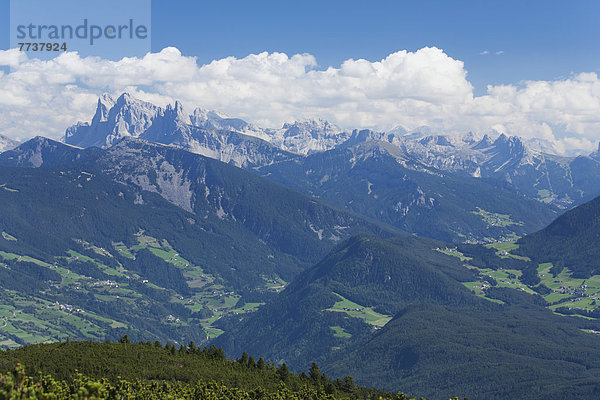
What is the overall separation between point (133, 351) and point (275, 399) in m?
69.9

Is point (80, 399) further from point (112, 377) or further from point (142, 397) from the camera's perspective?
point (112, 377)

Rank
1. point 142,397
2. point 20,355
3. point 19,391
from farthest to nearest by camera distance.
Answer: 1. point 20,355
2. point 142,397
3. point 19,391

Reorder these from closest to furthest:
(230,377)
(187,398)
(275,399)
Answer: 1. (187,398)
2. (275,399)
3. (230,377)

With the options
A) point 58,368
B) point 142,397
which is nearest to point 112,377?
point 58,368

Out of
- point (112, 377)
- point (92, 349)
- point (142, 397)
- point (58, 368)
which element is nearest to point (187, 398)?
point (142, 397)

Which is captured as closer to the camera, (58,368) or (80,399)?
(80,399)

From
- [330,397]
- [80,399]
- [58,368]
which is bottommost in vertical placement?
[330,397]

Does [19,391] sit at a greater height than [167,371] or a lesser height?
greater

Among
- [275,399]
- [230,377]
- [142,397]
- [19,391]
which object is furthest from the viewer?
[230,377]

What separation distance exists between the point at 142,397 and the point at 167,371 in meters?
63.1

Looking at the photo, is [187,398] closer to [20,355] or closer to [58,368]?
[58,368]

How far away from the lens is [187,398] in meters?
134

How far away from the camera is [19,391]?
69.7 meters

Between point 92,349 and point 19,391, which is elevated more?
point 19,391
